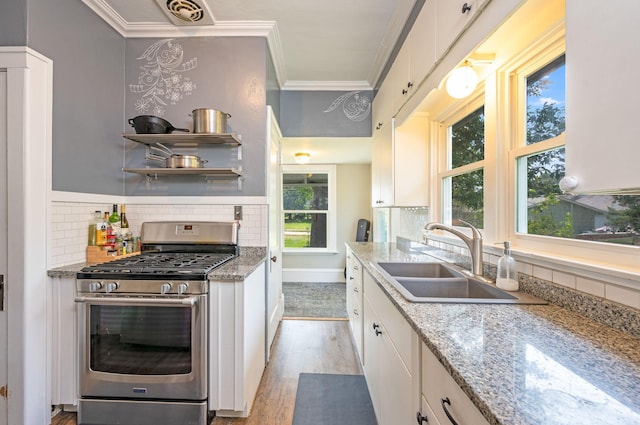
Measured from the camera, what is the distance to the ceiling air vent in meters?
1.96

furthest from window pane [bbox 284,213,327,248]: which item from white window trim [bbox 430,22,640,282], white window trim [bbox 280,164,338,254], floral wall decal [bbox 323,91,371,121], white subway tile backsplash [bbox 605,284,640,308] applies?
white subway tile backsplash [bbox 605,284,640,308]

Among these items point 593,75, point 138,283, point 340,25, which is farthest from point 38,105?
point 593,75

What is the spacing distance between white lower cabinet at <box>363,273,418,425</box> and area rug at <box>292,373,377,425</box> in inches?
8.4

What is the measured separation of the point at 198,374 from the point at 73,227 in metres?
1.26

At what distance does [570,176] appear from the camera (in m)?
0.69

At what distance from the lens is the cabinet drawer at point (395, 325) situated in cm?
100

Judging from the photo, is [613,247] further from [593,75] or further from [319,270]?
[319,270]

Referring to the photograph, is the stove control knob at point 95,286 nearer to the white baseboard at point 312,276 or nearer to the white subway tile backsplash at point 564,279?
the white subway tile backsplash at point 564,279

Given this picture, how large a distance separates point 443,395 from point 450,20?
1.51 metres

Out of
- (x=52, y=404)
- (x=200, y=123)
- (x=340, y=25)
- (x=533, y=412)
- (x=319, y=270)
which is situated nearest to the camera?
(x=533, y=412)

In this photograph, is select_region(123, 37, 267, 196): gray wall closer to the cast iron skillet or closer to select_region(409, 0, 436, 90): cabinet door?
the cast iron skillet

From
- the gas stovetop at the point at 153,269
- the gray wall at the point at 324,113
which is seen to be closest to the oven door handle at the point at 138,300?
the gas stovetop at the point at 153,269

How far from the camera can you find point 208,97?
228 centimetres

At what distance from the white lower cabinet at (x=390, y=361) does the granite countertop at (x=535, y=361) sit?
0.17m
